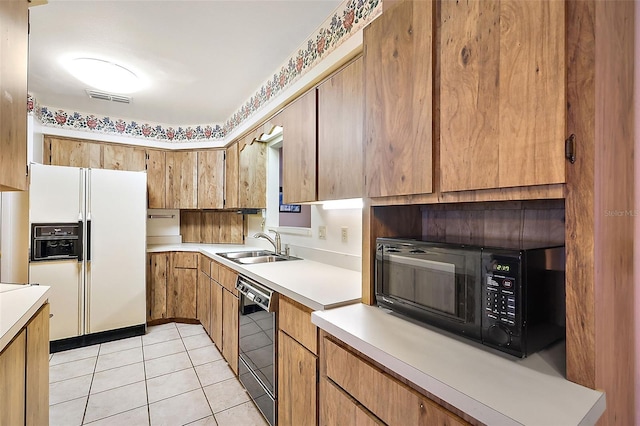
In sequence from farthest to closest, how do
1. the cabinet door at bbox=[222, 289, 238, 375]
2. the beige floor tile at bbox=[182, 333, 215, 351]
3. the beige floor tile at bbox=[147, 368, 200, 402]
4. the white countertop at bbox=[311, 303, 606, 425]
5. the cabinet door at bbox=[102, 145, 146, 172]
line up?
the cabinet door at bbox=[102, 145, 146, 172] < the beige floor tile at bbox=[182, 333, 215, 351] < the cabinet door at bbox=[222, 289, 238, 375] < the beige floor tile at bbox=[147, 368, 200, 402] < the white countertop at bbox=[311, 303, 606, 425]

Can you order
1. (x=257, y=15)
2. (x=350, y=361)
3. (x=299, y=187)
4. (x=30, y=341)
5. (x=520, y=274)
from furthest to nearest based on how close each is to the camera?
(x=299, y=187), (x=257, y=15), (x=30, y=341), (x=350, y=361), (x=520, y=274)

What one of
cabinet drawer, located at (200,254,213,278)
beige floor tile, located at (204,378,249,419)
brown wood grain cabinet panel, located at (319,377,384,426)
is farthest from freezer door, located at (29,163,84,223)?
brown wood grain cabinet panel, located at (319,377,384,426)

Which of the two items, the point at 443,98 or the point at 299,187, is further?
the point at 299,187

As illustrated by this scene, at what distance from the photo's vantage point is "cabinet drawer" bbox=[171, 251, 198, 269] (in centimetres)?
338

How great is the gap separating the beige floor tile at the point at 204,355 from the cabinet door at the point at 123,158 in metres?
2.22

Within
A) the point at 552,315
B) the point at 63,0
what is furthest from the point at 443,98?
the point at 63,0

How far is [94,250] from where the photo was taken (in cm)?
289

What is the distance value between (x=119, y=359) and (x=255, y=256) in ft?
4.65

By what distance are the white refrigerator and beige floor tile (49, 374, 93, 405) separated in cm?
68

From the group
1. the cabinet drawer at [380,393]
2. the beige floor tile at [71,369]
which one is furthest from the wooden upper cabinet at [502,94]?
the beige floor tile at [71,369]

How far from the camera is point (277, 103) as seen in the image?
2344 mm

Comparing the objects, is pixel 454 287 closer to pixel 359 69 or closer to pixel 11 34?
pixel 359 69

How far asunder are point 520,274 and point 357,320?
57cm

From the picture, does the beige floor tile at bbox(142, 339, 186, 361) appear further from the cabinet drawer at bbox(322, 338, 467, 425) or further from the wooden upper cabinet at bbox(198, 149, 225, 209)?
the cabinet drawer at bbox(322, 338, 467, 425)
